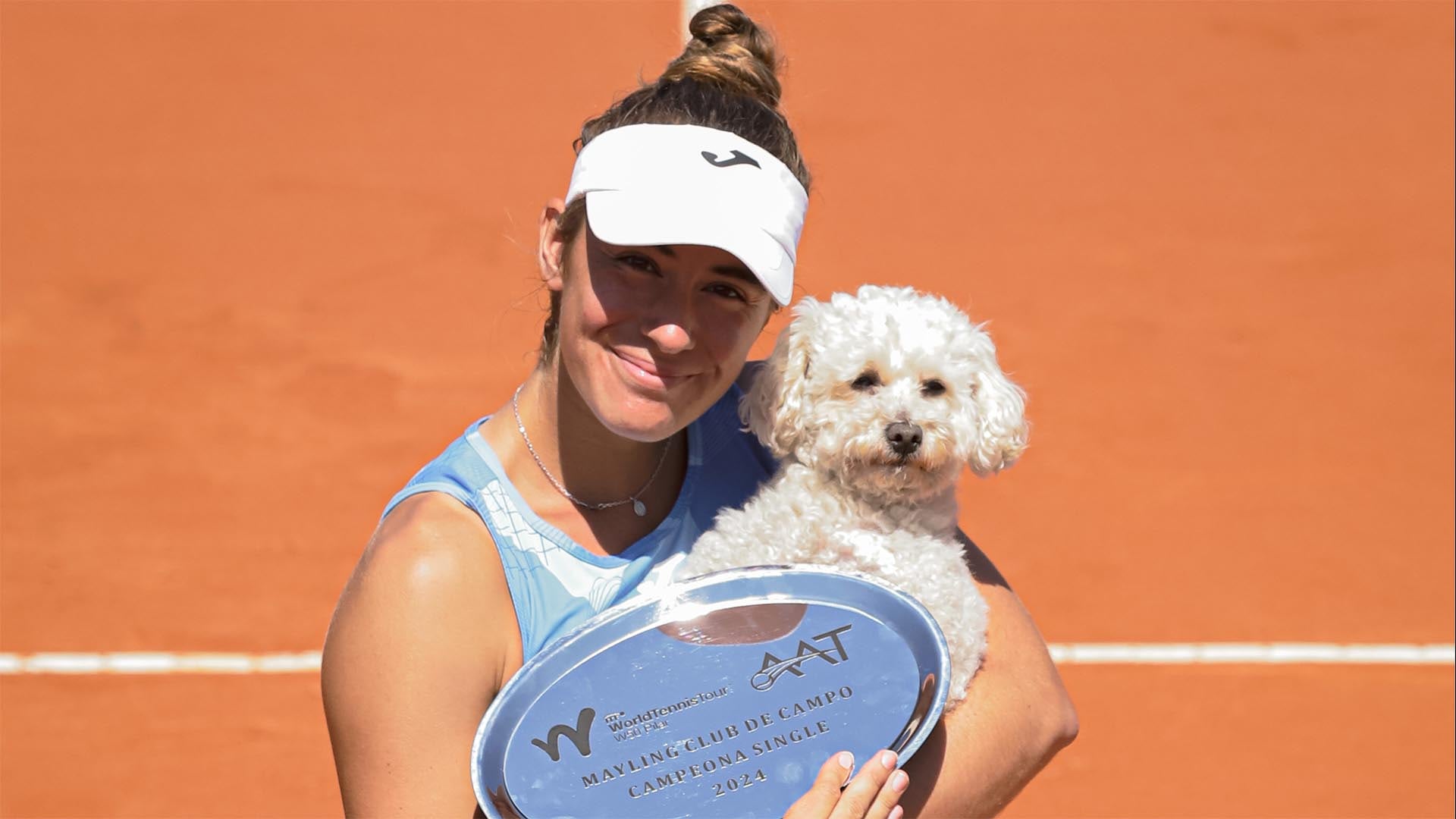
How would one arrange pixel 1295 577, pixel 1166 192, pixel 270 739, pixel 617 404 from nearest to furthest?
pixel 617 404 → pixel 270 739 → pixel 1295 577 → pixel 1166 192

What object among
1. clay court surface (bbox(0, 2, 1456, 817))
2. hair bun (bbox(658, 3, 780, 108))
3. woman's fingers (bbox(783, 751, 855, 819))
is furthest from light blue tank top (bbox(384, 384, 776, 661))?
clay court surface (bbox(0, 2, 1456, 817))

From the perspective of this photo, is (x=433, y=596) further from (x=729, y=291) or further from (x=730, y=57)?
(x=730, y=57)

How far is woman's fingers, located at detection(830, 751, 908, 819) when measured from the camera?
253 cm

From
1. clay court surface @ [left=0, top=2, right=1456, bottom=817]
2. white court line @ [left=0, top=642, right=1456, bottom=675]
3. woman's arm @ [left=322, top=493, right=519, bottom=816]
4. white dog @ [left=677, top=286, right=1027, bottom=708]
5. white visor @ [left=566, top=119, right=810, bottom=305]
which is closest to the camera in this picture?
woman's arm @ [left=322, top=493, right=519, bottom=816]

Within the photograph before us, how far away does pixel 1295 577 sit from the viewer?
8539 mm

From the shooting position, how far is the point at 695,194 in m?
2.71

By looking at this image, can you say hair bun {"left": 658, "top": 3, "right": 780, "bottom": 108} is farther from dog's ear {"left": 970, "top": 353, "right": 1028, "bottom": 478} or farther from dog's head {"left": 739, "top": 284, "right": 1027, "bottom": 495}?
dog's ear {"left": 970, "top": 353, "right": 1028, "bottom": 478}

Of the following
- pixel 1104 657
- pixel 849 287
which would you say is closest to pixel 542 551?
pixel 1104 657

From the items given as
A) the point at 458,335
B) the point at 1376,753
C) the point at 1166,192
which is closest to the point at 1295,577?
the point at 1376,753

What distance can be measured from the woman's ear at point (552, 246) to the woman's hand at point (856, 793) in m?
1.11

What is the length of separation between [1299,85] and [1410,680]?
321 inches

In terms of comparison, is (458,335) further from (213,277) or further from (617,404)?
(617,404)

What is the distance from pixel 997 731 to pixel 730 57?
4.96ft

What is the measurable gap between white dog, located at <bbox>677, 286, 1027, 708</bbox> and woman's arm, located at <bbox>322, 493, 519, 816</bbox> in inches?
22.3
